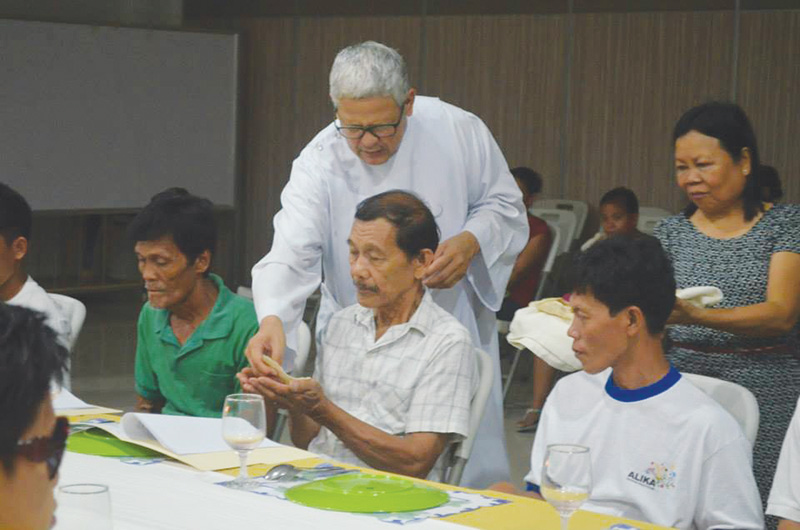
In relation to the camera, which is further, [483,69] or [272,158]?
[272,158]

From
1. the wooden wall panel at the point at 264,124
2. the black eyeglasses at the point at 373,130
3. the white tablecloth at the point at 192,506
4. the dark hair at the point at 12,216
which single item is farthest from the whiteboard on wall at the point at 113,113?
the white tablecloth at the point at 192,506

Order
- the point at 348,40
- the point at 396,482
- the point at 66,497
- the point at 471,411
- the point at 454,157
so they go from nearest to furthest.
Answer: the point at 66,497, the point at 396,482, the point at 471,411, the point at 454,157, the point at 348,40

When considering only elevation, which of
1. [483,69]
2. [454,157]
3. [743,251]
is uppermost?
[483,69]

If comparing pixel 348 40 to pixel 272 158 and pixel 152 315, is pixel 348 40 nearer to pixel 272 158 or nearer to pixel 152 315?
pixel 272 158

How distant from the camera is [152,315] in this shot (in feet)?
11.1

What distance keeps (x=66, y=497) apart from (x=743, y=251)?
1959mm

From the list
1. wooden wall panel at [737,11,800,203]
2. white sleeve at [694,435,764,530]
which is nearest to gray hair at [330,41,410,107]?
white sleeve at [694,435,764,530]

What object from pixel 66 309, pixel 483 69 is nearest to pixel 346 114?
pixel 66 309

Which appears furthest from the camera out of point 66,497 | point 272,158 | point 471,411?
point 272,158

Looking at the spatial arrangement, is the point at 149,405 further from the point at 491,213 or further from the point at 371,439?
the point at 491,213

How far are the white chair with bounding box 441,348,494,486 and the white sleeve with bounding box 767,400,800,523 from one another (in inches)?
31.0

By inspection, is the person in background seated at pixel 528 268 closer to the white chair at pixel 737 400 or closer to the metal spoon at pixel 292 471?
the white chair at pixel 737 400

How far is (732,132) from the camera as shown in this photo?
3016mm

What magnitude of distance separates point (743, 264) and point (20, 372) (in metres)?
2.12
